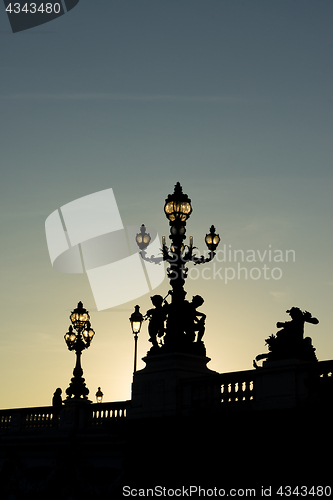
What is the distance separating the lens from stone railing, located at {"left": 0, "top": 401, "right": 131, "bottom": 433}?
22191 mm

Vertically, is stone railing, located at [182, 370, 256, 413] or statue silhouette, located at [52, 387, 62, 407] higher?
statue silhouette, located at [52, 387, 62, 407]

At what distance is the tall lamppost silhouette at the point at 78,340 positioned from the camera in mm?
25031

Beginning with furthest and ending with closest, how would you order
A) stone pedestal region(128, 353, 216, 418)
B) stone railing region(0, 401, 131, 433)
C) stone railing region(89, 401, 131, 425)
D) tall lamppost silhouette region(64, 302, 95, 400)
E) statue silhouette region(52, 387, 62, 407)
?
statue silhouette region(52, 387, 62, 407)
tall lamppost silhouette region(64, 302, 95, 400)
stone railing region(0, 401, 131, 433)
stone railing region(89, 401, 131, 425)
stone pedestal region(128, 353, 216, 418)

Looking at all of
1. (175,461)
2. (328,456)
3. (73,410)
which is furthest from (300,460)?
(73,410)

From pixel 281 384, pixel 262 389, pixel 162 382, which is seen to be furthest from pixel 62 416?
pixel 281 384

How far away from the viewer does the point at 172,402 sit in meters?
19.2

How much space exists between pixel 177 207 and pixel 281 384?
20.6ft

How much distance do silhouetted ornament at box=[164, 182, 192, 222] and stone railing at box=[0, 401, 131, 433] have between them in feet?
19.2

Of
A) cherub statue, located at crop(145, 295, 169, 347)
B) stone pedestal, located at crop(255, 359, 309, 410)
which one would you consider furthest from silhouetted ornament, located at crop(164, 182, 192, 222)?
stone pedestal, located at crop(255, 359, 309, 410)

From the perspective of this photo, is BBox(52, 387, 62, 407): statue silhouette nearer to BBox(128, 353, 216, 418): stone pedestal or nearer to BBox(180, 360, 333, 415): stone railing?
BBox(128, 353, 216, 418): stone pedestal

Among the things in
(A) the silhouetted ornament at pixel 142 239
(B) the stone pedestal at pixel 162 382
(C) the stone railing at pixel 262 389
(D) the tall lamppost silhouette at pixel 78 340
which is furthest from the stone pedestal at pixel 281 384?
(D) the tall lamppost silhouette at pixel 78 340

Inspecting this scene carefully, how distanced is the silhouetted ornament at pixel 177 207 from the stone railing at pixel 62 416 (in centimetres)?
584

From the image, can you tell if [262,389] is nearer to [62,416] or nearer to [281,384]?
[281,384]

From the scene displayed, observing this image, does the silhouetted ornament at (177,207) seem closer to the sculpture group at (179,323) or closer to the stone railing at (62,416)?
the sculpture group at (179,323)
